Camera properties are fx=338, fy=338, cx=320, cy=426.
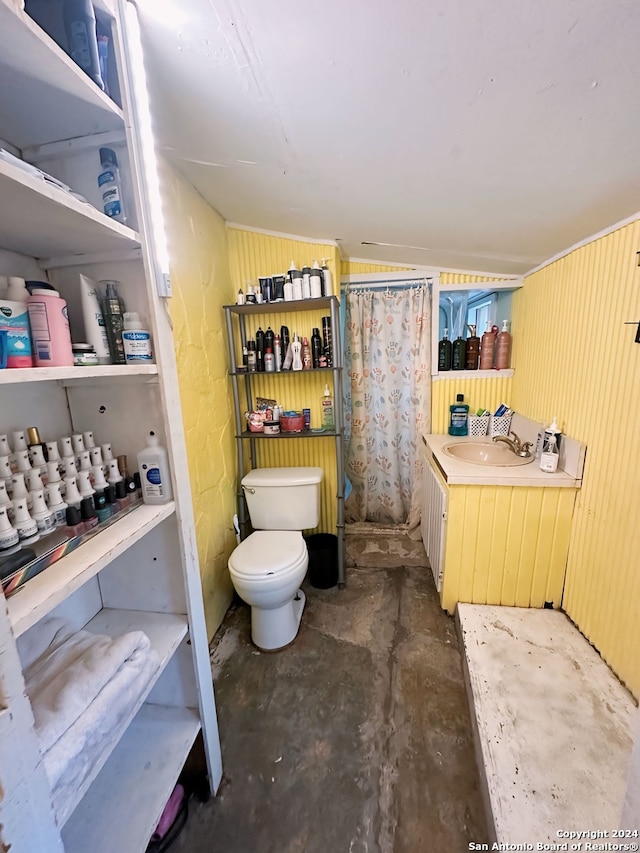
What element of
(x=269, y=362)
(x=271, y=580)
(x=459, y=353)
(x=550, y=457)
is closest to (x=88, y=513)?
(x=271, y=580)

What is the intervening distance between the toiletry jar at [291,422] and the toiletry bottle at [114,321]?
1.21m

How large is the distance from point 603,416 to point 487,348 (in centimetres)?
103

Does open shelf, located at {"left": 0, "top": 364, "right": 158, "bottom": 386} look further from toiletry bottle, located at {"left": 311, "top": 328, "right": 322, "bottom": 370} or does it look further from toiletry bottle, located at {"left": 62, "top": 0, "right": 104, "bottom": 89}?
toiletry bottle, located at {"left": 311, "top": 328, "right": 322, "bottom": 370}

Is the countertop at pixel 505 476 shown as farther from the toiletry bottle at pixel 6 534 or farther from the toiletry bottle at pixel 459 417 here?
the toiletry bottle at pixel 6 534

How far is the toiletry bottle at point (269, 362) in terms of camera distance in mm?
1931

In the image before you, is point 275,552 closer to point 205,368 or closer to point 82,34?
point 205,368

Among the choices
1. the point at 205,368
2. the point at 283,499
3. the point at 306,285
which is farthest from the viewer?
the point at 283,499

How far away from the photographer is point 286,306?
6.11ft

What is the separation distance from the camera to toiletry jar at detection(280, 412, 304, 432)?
2.01 m

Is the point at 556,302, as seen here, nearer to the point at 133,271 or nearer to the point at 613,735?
the point at 613,735

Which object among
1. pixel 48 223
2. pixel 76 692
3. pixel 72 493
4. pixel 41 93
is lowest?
pixel 76 692

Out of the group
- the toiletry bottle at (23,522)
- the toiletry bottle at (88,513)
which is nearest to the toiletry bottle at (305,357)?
the toiletry bottle at (88,513)

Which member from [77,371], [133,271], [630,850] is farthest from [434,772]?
[133,271]

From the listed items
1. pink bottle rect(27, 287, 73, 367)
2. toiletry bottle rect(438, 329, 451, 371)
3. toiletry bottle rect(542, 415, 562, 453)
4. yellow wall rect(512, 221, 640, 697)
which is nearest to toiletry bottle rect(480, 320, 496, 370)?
toiletry bottle rect(438, 329, 451, 371)
